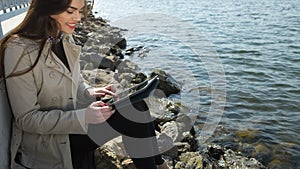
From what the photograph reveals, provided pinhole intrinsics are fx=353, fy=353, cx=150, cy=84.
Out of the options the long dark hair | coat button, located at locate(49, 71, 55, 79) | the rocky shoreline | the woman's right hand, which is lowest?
the rocky shoreline

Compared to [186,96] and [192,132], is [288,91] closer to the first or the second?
[186,96]

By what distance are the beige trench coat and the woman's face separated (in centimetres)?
20

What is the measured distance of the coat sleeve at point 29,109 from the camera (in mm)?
2330

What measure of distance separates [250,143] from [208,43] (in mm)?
8952

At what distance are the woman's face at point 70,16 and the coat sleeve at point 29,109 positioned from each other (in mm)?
334

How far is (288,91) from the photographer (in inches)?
338

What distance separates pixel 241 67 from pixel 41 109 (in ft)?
30.0

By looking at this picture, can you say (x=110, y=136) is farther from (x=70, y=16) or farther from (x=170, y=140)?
(x=170, y=140)

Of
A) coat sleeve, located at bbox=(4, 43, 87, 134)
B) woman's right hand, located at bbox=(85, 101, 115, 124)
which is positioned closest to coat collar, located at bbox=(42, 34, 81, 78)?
coat sleeve, located at bbox=(4, 43, 87, 134)

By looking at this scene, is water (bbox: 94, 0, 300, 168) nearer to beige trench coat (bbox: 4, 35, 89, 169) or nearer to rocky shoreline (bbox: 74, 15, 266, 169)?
rocky shoreline (bbox: 74, 15, 266, 169)

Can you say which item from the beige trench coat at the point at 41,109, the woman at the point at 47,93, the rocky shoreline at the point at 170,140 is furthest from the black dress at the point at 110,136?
the rocky shoreline at the point at 170,140

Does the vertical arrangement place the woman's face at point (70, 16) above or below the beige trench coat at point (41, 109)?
above

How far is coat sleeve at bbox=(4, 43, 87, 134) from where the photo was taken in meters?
2.33

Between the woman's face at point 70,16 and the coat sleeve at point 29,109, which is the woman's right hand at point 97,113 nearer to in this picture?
the coat sleeve at point 29,109
